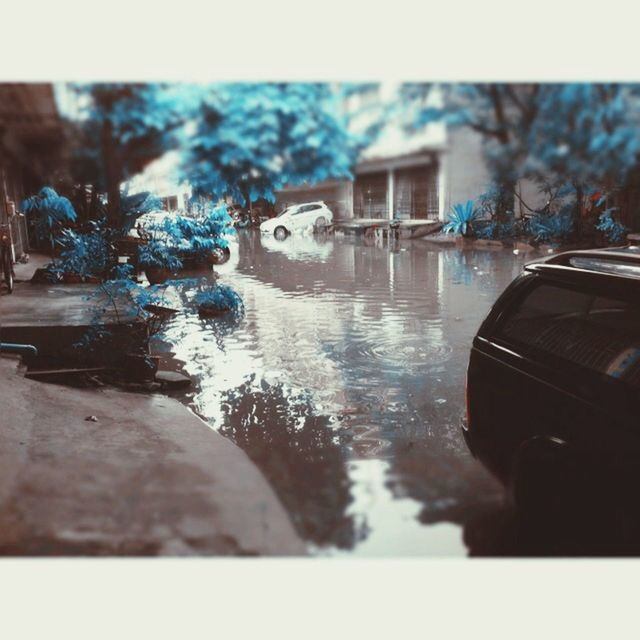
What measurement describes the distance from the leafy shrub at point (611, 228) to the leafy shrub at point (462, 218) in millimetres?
553

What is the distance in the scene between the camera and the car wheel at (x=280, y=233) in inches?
124

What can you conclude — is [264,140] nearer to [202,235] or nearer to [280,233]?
[280,233]

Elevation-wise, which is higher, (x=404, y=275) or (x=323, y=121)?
(x=323, y=121)

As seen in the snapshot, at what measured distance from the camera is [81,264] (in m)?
3.23

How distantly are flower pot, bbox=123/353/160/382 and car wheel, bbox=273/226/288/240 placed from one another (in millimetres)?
1118

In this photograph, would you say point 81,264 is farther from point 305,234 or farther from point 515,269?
point 515,269

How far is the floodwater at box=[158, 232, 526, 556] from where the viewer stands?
9.32 ft

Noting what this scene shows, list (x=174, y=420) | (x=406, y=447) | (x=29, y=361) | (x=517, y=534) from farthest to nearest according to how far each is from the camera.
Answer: (x=29, y=361), (x=174, y=420), (x=406, y=447), (x=517, y=534)

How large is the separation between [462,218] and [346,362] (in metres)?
1.15

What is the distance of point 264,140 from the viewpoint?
2.70 meters

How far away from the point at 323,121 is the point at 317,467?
1.49m

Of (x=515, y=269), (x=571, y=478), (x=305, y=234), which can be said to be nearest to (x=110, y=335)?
(x=305, y=234)

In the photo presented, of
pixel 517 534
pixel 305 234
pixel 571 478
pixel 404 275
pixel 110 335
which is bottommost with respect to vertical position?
pixel 517 534

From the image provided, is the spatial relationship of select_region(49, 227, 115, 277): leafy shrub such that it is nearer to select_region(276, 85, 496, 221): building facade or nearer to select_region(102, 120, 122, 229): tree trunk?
select_region(102, 120, 122, 229): tree trunk
